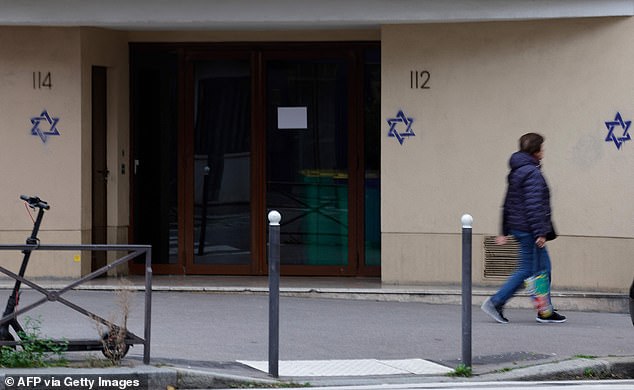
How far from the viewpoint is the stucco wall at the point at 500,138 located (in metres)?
13.5

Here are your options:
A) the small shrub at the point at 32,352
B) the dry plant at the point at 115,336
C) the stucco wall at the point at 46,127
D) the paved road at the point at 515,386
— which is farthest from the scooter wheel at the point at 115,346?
the stucco wall at the point at 46,127

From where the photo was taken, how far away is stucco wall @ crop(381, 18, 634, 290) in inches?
533

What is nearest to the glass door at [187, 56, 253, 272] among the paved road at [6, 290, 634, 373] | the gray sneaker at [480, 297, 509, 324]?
the paved road at [6, 290, 634, 373]

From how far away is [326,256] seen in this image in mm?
15359

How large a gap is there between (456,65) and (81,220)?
466cm

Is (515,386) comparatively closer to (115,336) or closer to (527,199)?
(115,336)

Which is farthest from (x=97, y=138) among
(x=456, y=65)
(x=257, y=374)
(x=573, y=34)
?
(x=257, y=374)

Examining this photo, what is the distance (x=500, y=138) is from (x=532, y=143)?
7.63ft

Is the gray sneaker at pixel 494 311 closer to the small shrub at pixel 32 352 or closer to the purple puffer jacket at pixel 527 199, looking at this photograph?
the purple puffer jacket at pixel 527 199

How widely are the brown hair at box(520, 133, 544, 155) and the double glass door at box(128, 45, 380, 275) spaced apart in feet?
11.9

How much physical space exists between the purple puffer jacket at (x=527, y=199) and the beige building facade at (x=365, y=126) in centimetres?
219

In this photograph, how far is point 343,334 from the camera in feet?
36.4

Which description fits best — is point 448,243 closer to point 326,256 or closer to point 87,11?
point 326,256

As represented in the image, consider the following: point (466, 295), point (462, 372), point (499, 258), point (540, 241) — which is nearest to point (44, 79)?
point (499, 258)
